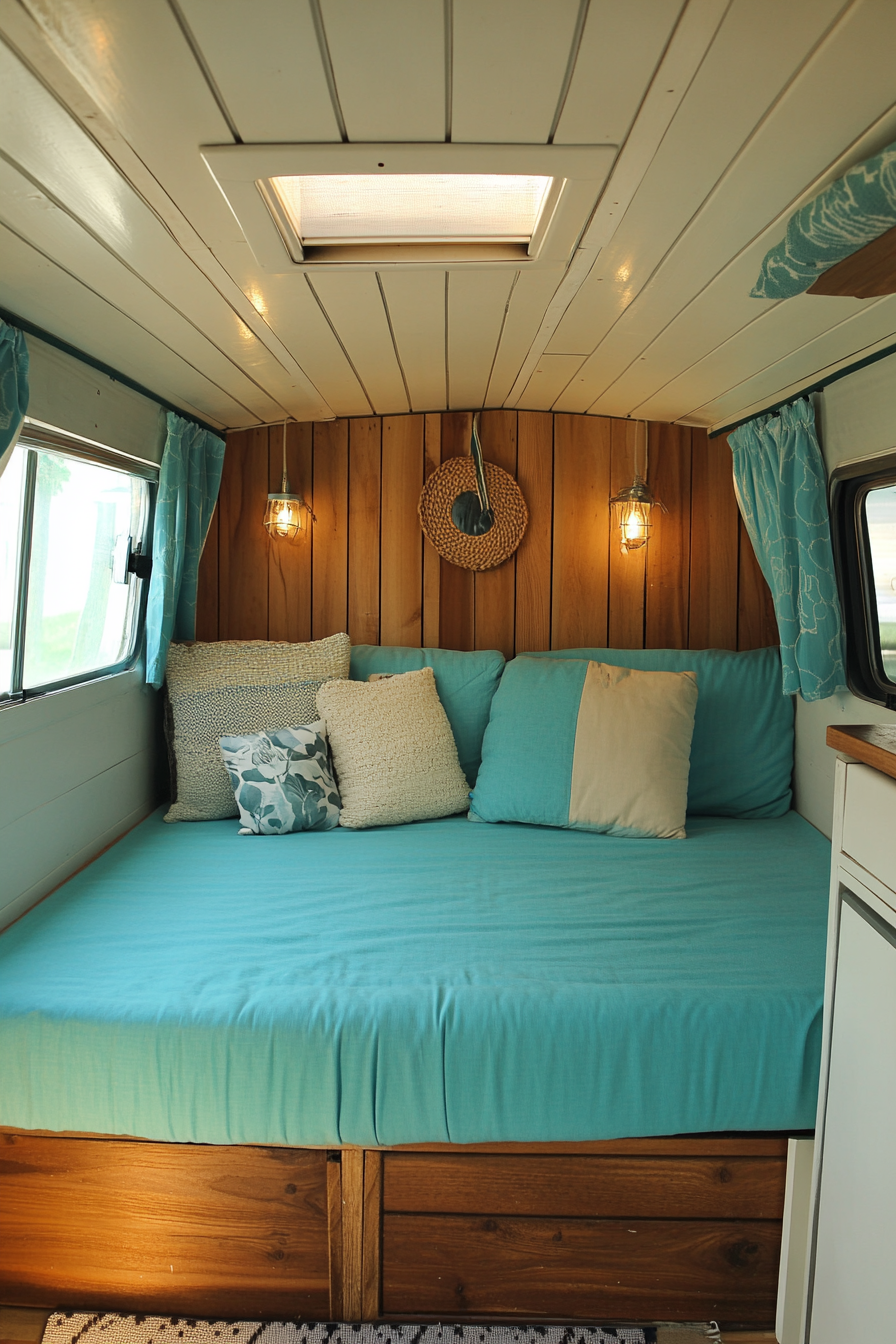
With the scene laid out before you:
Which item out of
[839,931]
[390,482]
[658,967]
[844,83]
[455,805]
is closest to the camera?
[844,83]

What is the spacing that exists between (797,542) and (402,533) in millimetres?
1375

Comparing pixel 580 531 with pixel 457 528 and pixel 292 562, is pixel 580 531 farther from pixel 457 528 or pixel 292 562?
pixel 292 562

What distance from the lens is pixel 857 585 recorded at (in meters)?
2.25

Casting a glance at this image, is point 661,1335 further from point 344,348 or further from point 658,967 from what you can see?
point 344,348

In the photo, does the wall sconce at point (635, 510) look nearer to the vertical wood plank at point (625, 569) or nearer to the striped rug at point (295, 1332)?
the vertical wood plank at point (625, 569)

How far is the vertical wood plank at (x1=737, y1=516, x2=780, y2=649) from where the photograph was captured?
9.84 ft

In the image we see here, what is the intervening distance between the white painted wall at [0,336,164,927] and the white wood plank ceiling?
14 cm

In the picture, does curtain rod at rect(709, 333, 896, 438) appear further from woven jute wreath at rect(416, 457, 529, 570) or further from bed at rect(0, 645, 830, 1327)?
bed at rect(0, 645, 830, 1327)

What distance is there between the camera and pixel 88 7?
89cm

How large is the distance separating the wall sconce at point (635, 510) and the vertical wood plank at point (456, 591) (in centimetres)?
57

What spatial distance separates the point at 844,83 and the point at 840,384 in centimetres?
125

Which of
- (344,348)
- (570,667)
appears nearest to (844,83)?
(344,348)

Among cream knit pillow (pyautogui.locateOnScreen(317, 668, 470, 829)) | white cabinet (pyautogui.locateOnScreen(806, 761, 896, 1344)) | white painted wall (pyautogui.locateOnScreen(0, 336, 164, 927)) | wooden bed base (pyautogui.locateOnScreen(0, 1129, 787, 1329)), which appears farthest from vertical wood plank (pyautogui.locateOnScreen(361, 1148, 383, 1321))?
cream knit pillow (pyautogui.locateOnScreen(317, 668, 470, 829))

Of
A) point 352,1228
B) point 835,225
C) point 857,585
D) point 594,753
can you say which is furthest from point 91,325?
point 857,585
